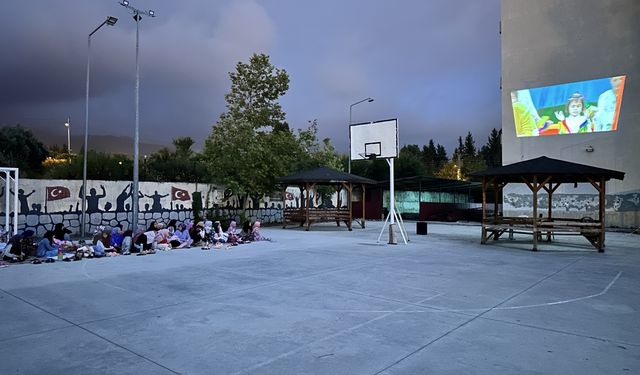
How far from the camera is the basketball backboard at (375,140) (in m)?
16.6

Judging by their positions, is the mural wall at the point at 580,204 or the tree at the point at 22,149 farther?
the tree at the point at 22,149

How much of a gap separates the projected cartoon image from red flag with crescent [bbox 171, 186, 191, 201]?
22520 mm

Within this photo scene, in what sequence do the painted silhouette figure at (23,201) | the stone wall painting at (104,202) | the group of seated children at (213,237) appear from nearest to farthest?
1. the group of seated children at (213,237)
2. the painted silhouette figure at (23,201)
3. the stone wall painting at (104,202)

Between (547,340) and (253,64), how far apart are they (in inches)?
1027

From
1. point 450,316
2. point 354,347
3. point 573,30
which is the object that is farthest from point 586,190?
point 354,347

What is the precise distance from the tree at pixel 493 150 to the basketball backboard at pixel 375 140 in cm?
6689

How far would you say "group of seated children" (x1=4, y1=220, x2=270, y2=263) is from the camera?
37.4ft

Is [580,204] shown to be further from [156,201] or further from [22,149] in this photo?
[22,149]

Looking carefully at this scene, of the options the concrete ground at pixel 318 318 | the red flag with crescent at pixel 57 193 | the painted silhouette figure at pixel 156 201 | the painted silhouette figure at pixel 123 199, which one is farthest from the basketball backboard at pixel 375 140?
the red flag with crescent at pixel 57 193

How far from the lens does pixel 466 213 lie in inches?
1372

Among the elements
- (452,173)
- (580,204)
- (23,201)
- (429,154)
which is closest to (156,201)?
(23,201)

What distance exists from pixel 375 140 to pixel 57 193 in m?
13.9

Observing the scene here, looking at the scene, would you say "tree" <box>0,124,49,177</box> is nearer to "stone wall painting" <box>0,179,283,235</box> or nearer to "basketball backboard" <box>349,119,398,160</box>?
"stone wall painting" <box>0,179,283,235</box>

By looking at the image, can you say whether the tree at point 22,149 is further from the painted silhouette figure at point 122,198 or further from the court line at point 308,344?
the court line at point 308,344
